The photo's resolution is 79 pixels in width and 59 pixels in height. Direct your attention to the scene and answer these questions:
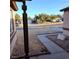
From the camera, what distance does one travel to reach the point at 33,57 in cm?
531
